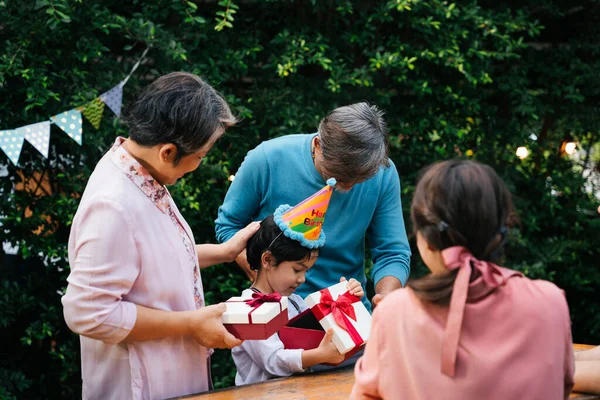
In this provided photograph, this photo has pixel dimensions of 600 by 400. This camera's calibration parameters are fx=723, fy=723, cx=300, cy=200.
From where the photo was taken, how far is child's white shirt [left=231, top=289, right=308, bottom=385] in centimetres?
246

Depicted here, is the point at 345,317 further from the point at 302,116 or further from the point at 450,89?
the point at 450,89

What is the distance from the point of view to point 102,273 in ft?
6.42

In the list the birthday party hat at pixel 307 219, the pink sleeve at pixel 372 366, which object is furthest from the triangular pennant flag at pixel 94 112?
the pink sleeve at pixel 372 366

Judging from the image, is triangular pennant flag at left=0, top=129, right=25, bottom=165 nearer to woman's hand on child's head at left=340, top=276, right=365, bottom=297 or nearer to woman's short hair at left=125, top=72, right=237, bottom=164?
woman's short hair at left=125, top=72, right=237, bottom=164

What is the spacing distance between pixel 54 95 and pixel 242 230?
5.53 feet

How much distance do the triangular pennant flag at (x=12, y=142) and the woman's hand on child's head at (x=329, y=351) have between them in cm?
207

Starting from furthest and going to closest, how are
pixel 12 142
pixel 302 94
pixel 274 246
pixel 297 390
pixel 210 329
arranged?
1. pixel 302 94
2. pixel 12 142
3. pixel 274 246
4. pixel 297 390
5. pixel 210 329

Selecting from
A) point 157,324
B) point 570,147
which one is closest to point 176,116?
point 157,324

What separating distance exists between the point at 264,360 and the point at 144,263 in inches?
27.2

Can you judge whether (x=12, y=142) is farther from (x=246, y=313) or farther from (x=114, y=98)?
(x=246, y=313)

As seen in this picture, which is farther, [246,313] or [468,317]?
[246,313]

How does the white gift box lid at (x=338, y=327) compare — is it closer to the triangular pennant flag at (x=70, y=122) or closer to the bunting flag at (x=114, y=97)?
the triangular pennant flag at (x=70, y=122)

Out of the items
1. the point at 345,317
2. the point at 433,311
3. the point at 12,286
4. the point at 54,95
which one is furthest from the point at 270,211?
the point at 12,286

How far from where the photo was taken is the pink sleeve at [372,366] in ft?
5.46
